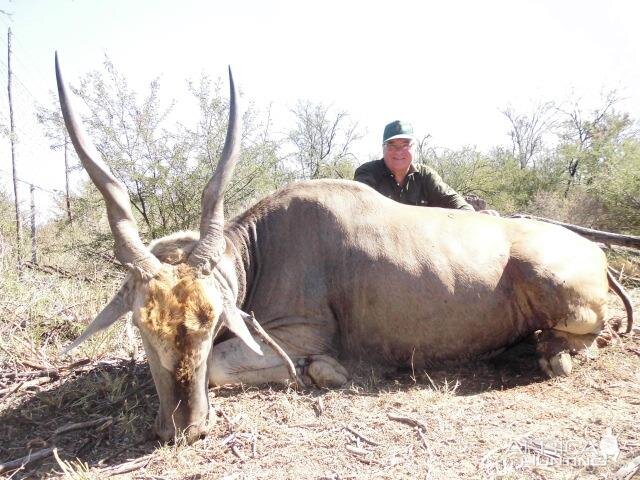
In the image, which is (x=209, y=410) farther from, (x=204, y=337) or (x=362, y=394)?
(x=362, y=394)

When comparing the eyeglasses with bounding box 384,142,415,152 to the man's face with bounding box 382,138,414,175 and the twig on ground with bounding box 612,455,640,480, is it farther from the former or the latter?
the twig on ground with bounding box 612,455,640,480

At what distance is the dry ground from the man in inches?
116

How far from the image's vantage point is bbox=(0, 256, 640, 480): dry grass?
2.70 metres

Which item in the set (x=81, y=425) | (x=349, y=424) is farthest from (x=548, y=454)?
(x=81, y=425)

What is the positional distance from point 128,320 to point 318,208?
86.5 inches

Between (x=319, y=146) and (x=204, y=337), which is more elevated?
(x=319, y=146)

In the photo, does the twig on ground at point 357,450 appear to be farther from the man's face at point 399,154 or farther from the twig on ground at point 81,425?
the man's face at point 399,154

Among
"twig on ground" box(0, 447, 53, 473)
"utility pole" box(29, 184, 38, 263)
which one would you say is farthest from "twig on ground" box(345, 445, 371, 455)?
"utility pole" box(29, 184, 38, 263)

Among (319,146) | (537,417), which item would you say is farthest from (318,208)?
(319,146)

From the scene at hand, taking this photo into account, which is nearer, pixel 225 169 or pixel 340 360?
pixel 225 169

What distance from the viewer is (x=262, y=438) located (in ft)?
10.0

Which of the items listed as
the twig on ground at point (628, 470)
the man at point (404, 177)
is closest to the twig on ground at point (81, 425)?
the twig on ground at point (628, 470)

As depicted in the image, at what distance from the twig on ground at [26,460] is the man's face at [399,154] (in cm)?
509

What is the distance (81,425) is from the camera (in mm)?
3266
